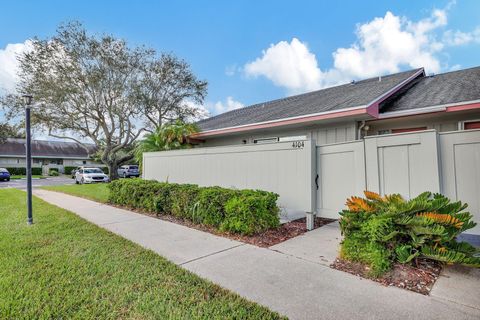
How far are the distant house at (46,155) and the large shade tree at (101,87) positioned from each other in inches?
641

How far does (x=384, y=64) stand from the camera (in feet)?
40.4

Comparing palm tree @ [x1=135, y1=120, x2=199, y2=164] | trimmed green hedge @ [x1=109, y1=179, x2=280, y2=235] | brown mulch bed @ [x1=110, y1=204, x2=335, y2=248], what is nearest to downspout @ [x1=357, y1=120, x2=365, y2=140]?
brown mulch bed @ [x1=110, y1=204, x2=335, y2=248]

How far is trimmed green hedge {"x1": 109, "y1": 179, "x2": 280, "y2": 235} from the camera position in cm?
456

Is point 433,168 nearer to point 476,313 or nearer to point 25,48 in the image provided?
point 476,313

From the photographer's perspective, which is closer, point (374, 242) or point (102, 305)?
point (102, 305)

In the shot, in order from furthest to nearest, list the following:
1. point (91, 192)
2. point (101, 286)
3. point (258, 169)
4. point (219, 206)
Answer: point (91, 192) < point (258, 169) < point (219, 206) < point (101, 286)

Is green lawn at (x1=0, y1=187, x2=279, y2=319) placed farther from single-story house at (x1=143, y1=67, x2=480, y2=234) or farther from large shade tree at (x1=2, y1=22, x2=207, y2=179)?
large shade tree at (x1=2, y1=22, x2=207, y2=179)

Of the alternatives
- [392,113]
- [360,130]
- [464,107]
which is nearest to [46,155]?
[360,130]

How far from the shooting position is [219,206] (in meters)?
5.02

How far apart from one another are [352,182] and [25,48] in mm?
24798

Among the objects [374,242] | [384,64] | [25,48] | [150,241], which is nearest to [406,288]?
[374,242]

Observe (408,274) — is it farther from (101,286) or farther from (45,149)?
(45,149)

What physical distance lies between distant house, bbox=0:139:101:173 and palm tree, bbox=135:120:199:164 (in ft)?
96.0

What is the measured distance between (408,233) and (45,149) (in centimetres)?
4974
